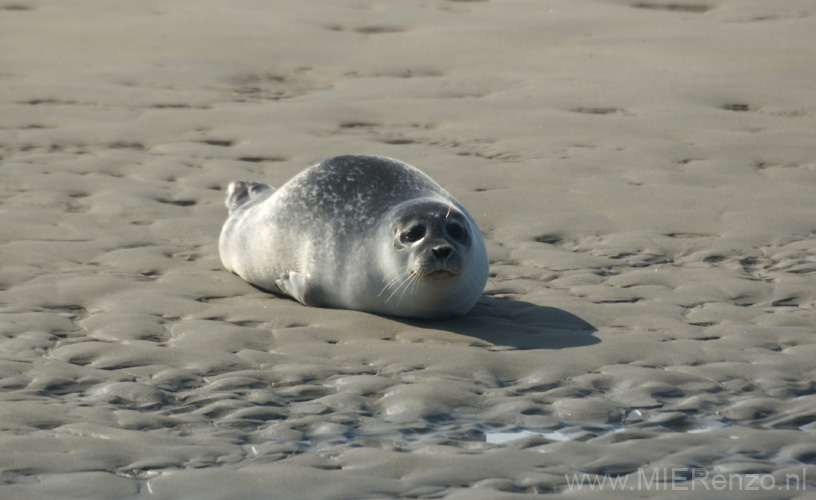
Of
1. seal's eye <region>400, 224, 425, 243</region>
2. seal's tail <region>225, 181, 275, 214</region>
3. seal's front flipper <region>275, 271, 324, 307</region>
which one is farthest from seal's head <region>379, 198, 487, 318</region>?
seal's tail <region>225, 181, 275, 214</region>

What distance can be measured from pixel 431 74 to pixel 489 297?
376 centimetres

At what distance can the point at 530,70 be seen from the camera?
820cm

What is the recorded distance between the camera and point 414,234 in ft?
14.5

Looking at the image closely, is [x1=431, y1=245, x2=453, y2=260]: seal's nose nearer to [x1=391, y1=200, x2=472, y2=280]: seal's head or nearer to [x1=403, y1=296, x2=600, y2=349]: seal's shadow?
[x1=391, y1=200, x2=472, y2=280]: seal's head

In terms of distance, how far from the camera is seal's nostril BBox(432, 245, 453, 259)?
4293mm

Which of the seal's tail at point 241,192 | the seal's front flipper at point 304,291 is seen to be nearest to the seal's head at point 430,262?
the seal's front flipper at point 304,291

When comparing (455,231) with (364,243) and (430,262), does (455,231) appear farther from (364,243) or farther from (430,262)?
(364,243)

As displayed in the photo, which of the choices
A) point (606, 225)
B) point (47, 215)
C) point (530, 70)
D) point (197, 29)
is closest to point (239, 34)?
point (197, 29)

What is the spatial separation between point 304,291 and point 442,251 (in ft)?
2.28

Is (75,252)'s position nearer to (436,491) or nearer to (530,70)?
(436,491)

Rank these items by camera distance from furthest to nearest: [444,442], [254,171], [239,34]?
[239,34], [254,171], [444,442]

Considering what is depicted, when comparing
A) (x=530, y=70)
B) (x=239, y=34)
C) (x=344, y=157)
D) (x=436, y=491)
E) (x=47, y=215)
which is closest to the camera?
(x=436, y=491)

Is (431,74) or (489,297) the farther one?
(431,74)

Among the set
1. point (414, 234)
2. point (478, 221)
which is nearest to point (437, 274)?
point (414, 234)
